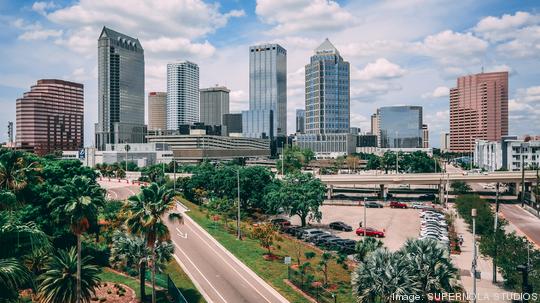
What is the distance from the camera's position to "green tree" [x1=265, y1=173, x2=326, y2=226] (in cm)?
7562

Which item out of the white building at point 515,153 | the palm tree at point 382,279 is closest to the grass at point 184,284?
the palm tree at point 382,279

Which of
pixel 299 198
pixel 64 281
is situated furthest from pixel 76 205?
pixel 299 198

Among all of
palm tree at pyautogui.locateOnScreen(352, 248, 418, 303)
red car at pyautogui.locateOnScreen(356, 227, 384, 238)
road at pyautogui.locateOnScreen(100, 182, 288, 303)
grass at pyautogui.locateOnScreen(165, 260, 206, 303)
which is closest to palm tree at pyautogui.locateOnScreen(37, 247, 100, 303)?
grass at pyautogui.locateOnScreen(165, 260, 206, 303)

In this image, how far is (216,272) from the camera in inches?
1865

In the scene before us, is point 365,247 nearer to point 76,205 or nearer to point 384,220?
point 76,205

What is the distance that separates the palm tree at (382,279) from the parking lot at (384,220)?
3331 cm

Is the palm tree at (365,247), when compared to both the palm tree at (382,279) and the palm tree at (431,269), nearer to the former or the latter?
the palm tree at (431,269)

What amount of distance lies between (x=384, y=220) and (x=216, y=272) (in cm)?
5222

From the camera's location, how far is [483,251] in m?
49.5

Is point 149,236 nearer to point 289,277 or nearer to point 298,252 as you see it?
point 289,277

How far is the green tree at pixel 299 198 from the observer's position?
2977 inches

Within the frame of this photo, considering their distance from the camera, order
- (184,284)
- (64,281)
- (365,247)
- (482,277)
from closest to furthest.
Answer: (64,281) → (365,247) → (184,284) → (482,277)

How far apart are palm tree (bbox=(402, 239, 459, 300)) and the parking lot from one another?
3173 centimetres

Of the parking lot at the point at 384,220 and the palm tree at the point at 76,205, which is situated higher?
the palm tree at the point at 76,205
